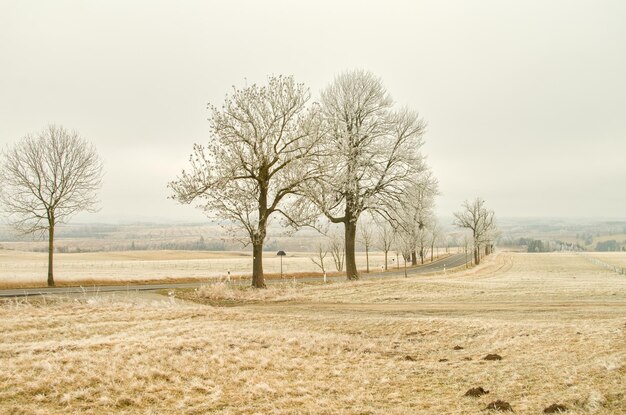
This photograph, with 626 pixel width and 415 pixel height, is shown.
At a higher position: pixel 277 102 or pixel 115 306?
pixel 277 102

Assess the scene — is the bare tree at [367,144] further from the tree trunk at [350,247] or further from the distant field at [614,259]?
the distant field at [614,259]

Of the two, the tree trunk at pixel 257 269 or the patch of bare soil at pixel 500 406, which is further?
the tree trunk at pixel 257 269

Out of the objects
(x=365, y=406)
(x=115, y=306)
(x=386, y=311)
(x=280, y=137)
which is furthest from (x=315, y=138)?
(x=365, y=406)

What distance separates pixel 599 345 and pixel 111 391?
29.7 ft

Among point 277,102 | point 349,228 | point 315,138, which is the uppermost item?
point 277,102

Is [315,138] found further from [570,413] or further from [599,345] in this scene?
[570,413]

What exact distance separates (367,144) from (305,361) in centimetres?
2241

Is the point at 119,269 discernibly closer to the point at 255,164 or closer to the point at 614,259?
the point at 255,164

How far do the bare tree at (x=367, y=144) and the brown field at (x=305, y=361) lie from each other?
46.2 feet

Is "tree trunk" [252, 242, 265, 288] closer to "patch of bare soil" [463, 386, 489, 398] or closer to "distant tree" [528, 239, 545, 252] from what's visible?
"patch of bare soil" [463, 386, 489, 398]

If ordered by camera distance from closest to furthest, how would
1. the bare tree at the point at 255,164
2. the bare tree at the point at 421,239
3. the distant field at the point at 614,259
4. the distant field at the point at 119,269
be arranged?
1. the bare tree at the point at 255,164
2. the distant field at the point at 119,269
3. the bare tree at the point at 421,239
4. the distant field at the point at 614,259

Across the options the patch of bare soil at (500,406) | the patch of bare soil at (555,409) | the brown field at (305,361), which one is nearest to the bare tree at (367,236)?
the brown field at (305,361)

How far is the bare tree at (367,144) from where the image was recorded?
30.4m

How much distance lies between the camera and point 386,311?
18.0 meters
